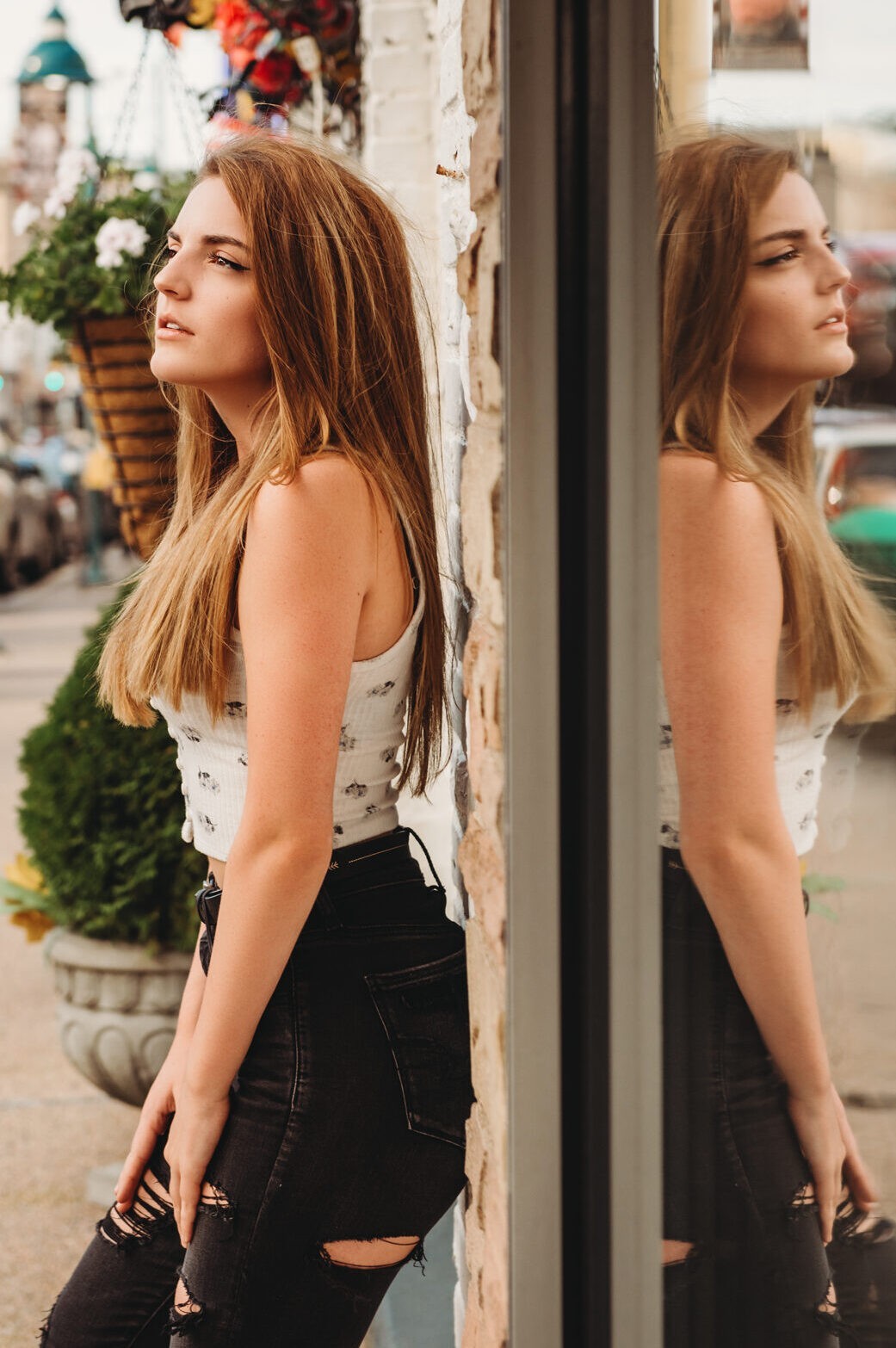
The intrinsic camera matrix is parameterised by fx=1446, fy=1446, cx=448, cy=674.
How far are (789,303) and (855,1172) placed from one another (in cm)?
57

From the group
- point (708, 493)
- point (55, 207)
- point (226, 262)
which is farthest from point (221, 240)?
point (55, 207)

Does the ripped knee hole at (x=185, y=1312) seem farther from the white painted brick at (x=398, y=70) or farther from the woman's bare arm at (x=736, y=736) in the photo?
the white painted brick at (x=398, y=70)

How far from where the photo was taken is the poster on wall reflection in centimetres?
91

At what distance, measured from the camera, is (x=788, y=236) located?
95 centimetres

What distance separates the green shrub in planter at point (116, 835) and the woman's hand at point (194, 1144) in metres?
1.81

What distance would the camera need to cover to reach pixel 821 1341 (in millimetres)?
1062

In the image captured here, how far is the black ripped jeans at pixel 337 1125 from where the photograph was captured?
1.57 meters

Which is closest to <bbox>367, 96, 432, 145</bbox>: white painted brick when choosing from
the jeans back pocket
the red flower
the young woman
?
the red flower

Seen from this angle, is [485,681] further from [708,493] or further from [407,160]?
[407,160]

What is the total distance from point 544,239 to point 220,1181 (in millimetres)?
1042

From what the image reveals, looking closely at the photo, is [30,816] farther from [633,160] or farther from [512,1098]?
[633,160]

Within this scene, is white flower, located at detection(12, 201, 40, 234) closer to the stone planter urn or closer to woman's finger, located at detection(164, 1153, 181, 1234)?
the stone planter urn

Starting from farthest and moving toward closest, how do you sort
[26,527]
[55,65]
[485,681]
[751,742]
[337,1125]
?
[26,527] → [55,65] → [337,1125] → [485,681] → [751,742]

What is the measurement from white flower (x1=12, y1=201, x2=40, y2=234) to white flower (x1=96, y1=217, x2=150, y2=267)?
43 cm
